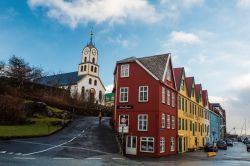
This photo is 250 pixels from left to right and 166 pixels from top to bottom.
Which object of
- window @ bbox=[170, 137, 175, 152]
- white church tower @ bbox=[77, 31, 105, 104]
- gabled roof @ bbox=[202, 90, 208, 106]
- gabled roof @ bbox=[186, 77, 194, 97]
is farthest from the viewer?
white church tower @ bbox=[77, 31, 105, 104]

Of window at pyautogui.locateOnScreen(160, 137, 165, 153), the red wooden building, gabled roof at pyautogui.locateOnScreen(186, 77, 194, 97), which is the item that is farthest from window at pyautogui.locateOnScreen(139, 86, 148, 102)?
gabled roof at pyautogui.locateOnScreen(186, 77, 194, 97)

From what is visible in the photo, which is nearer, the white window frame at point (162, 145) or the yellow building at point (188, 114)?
the white window frame at point (162, 145)

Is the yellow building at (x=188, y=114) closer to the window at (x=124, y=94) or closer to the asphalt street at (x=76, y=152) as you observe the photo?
the window at (x=124, y=94)

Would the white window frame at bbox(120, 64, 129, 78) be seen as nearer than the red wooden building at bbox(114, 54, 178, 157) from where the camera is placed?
No

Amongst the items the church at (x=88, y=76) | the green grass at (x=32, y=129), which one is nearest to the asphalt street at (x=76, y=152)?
the green grass at (x=32, y=129)

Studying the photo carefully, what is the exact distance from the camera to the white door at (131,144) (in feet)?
118

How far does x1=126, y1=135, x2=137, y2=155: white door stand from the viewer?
36.1m

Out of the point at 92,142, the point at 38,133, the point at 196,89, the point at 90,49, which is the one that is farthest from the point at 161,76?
the point at 90,49

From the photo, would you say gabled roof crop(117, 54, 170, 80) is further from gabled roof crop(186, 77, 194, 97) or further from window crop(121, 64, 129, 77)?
gabled roof crop(186, 77, 194, 97)

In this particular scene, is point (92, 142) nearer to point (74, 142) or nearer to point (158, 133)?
point (74, 142)

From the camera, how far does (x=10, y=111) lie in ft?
127

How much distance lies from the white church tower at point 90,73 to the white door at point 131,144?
7071 cm

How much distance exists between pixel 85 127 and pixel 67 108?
14839 mm

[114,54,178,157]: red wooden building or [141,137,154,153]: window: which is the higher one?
[114,54,178,157]: red wooden building
